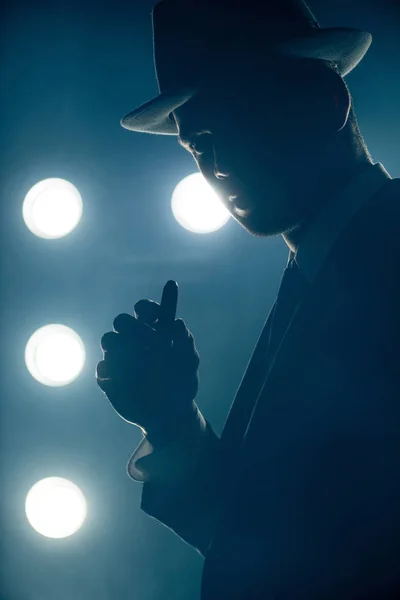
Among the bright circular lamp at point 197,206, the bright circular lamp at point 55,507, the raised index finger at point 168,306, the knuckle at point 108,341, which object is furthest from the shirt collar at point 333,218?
the bright circular lamp at point 55,507

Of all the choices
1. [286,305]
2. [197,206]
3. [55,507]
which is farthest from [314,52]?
[55,507]

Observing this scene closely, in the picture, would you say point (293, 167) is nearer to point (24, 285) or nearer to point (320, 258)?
point (320, 258)

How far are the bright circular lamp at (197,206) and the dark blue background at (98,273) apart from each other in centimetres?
5

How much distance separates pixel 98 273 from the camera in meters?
2.35

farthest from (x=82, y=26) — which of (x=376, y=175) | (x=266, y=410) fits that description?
(x=266, y=410)

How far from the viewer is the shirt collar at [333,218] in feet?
2.46

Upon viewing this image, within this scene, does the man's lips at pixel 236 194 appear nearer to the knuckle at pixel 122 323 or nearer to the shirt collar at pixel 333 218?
the shirt collar at pixel 333 218

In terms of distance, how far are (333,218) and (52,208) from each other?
183cm

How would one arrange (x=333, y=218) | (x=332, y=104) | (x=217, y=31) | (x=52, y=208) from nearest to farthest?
1. (x=333, y=218)
2. (x=332, y=104)
3. (x=217, y=31)
4. (x=52, y=208)

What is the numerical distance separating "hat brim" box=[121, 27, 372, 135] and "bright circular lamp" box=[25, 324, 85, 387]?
4.71 ft

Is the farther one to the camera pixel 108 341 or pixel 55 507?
pixel 55 507

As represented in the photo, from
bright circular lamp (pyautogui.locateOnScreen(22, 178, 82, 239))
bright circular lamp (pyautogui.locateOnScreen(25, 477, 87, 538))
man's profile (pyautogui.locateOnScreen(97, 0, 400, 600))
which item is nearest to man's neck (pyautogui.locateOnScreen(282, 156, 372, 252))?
man's profile (pyautogui.locateOnScreen(97, 0, 400, 600))

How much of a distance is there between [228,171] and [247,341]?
161 centimetres

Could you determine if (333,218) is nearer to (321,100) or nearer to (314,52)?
(321,100)
